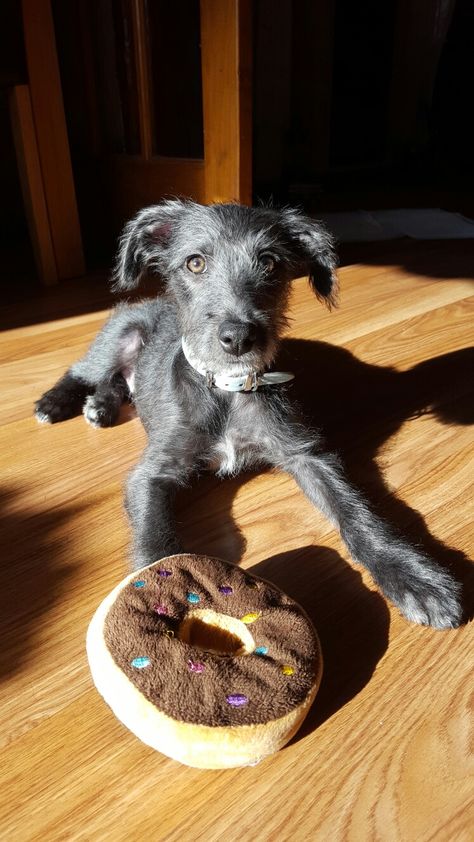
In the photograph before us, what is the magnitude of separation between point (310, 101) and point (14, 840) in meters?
8.43

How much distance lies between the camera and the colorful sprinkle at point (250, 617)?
1317mm

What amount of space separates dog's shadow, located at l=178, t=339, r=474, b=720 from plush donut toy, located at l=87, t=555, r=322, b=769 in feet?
0.50

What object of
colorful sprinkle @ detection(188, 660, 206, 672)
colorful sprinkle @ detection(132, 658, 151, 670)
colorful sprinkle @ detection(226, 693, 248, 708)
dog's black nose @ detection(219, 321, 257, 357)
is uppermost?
dog's black nose @ detection(219, 321, 257, 357)

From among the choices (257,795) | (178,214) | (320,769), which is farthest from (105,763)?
(178,214)

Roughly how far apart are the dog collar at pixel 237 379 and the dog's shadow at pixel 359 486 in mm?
329

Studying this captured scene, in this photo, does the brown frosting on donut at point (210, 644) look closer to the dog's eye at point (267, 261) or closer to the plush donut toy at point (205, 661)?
the plush donut toy at point (205, 661)

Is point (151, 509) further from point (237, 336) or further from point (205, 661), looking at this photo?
point (205, 661)

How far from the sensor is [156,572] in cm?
139

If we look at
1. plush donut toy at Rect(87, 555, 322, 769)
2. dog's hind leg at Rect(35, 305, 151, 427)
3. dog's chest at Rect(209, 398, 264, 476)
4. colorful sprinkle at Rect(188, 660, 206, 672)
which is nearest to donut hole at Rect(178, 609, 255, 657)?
plush donut toy at Rect(87, 555, 322, 769)

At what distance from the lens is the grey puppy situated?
171 cm

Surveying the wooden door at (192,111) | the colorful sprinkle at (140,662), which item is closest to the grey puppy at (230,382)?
the colorful sprinkle at (140,662)

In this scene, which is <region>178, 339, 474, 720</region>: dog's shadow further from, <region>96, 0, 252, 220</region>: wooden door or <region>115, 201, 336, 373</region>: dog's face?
<region>96, 0, 252, 220</region>: wooden door

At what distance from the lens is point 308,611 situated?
1532 mm

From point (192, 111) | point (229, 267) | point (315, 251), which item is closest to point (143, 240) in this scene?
point (229, 267)
